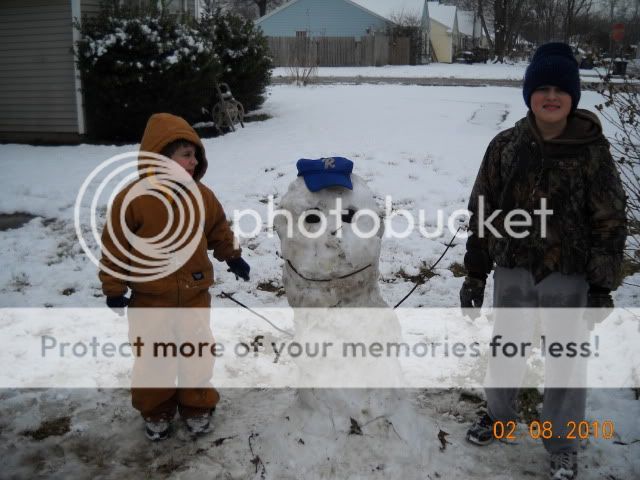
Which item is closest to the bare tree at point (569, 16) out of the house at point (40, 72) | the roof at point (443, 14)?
the roof at point (443, 14)

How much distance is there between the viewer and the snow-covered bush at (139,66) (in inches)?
417

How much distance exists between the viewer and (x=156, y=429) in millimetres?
3195

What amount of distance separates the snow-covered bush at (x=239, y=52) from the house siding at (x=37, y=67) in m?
2.76

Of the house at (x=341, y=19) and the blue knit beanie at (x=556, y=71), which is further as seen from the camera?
the house at (x=341, y=19)

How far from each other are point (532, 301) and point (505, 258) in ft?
0.74

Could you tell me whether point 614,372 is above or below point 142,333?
below

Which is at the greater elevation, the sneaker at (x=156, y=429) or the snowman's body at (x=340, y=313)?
the snowman's body at (x=340, y=313)

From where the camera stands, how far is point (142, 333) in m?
3.09

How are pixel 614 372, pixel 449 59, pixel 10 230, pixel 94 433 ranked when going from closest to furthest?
pixel 94 433 < pixel 614 372 < pixel 10 230 < pixel 449 59

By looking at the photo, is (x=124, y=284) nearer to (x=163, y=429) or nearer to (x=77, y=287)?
(x=163, y=429)

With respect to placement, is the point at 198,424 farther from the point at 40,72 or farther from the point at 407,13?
the point at 407,13

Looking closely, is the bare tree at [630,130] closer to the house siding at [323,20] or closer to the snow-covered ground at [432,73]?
the snow-covered ground at [432,73]

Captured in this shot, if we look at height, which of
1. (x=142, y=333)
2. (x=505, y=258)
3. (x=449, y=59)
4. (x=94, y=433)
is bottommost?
(x=94, y=433)

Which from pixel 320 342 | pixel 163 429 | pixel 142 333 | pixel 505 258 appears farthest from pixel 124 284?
pixel 505 258
